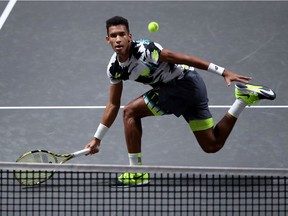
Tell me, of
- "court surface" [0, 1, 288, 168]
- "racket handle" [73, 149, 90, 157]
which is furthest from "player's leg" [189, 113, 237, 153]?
"racket handle" [73, 149, 90, 157]

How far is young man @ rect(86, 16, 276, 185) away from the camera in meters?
8.95

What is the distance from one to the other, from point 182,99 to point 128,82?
97.7 inches

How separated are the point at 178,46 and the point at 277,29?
1189 millimetres

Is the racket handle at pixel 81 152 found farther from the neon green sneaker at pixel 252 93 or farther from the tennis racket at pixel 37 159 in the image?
the neon green sneaker at pixel 252 93

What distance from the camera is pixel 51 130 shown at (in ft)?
35.0

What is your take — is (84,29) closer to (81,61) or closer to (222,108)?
(81,61)

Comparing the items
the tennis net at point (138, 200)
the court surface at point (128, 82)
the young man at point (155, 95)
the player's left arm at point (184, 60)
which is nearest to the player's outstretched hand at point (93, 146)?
the young man at point (155, 95)

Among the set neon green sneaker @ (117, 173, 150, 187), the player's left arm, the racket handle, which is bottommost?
neon green sneaker @ (117, 173, 150, 187)

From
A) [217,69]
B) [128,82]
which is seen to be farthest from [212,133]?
[128,82]

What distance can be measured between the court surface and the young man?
50 centimetres

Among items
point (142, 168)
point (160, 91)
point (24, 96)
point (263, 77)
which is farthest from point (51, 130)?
point (142, 168)

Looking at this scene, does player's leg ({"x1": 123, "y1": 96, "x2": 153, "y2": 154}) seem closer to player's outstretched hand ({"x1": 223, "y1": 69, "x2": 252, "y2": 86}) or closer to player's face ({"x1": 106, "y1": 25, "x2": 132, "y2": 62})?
player's face ({"x1": 106, "y1": 25, "x2": 132, "y2": 62})

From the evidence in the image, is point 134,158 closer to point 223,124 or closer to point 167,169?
point 223,124

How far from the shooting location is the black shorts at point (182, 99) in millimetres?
9406
